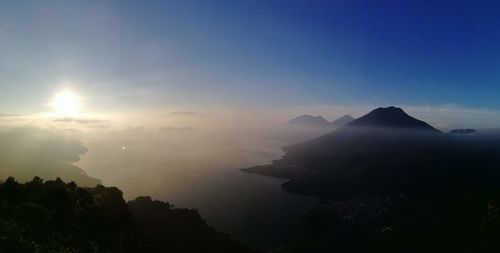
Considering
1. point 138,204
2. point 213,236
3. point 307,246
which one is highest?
point 138,204

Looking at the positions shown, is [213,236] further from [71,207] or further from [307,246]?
[307,246]

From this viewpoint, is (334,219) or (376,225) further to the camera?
(334,219)

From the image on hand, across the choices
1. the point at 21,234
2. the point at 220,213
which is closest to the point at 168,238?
the point at 21,234

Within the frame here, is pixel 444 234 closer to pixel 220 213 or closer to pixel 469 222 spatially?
pixel 469 222

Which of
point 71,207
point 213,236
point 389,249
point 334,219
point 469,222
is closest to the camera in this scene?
point 71,207

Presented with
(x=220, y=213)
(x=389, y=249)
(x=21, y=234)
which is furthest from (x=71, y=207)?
(x=220, y=213)

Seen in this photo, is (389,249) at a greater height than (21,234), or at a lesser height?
lesser

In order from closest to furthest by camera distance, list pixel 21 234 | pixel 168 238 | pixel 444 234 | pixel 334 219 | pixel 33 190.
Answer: pixel 21 234 < pixel 33 190 < pixel 168 238 < pixel 444 234 < pixel 334 219
